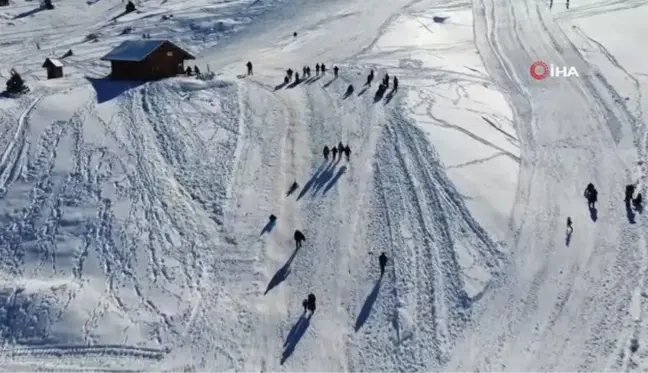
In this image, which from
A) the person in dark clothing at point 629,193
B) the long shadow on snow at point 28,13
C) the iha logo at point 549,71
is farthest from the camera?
the long shadow on snow at point 28,13

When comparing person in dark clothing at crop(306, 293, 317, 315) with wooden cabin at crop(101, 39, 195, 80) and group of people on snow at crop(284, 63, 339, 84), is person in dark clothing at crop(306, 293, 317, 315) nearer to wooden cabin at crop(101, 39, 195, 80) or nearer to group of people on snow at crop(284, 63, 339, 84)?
group of people on snow at crop(284, 63, 339, 84)

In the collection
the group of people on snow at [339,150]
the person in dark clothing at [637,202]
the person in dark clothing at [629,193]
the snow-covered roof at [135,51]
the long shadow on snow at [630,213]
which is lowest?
the long shadow on snow at [630,213]

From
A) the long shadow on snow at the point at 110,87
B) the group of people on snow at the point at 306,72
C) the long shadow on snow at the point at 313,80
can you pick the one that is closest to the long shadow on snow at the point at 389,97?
the group of people on snow at the point at 306,72

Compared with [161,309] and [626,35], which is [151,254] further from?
[626,35]

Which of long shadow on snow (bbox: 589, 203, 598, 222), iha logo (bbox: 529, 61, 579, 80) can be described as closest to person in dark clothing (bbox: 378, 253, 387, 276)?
long shadow on snow (bbox: 589, 203, 598, 222)

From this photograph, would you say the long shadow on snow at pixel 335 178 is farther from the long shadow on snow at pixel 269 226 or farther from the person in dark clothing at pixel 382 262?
the person in dark clothing at pixel 382 262

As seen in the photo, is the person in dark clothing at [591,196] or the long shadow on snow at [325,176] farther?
the long shadow on snow at [325,176]
